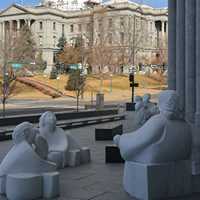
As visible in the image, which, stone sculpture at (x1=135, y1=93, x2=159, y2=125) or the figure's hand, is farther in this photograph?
stone sculpture at (x1=135, y1=93, x2=159, y2=125)

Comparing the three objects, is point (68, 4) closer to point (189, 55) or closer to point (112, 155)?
point (189, 55)

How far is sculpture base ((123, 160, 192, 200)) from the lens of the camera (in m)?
5.48

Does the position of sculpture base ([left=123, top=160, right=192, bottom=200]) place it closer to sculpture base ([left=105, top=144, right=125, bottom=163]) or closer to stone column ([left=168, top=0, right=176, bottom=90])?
sculpture base ([left=105, top=144, right=125, bottom=163])

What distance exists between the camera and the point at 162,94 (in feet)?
18.4

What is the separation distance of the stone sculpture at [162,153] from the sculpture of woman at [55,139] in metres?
2.68

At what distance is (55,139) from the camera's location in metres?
8.39

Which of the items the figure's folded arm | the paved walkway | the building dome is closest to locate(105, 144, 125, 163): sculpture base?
the paved walkway

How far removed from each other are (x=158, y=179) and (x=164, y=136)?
66cm

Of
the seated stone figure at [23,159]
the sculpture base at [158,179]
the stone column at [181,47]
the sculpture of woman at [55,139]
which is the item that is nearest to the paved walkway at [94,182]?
the sculpture base at [158,179]

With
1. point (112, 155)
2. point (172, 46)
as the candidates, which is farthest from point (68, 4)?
point (112, 155)

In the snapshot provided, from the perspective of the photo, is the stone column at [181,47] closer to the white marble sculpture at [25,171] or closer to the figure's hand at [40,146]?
the figure's hand at [40,146]

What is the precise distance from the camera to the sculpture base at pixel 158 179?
5.48 m

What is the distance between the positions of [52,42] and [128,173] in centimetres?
10526

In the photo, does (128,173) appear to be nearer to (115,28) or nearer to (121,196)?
(121,196)
